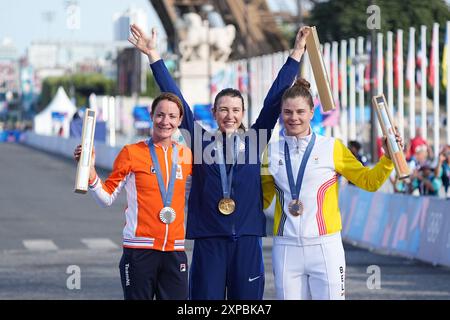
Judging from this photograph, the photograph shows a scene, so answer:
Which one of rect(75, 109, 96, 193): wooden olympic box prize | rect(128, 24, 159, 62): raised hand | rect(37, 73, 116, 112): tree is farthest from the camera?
rect(37, 73, 116, 112): tree

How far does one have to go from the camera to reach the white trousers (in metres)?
8.38

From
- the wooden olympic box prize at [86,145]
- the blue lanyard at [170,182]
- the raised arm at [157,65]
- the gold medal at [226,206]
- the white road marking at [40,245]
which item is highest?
the raised arm at [157,65]

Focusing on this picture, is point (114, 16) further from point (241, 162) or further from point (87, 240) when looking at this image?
point (241, 162)

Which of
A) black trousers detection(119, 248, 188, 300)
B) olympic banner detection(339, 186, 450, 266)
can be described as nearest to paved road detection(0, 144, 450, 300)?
olympic banner detection(339, 186, 450, 266)

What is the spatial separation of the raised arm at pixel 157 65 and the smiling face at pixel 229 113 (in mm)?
323

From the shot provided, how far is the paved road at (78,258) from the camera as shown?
1658 centimetres

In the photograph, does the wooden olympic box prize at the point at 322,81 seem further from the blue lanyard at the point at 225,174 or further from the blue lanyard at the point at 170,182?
the blue lanyard at the point at 170,182

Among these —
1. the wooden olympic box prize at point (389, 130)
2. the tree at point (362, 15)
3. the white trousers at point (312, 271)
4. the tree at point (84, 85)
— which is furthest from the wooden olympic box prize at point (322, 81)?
the tree at point (84, 85)

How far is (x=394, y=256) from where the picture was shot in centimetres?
2209

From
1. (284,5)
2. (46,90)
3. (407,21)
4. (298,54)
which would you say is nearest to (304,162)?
(298,54)

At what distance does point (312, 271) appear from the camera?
27.6ft

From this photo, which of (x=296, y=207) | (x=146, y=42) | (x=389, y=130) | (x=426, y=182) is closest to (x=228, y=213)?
(x=296, y=207)

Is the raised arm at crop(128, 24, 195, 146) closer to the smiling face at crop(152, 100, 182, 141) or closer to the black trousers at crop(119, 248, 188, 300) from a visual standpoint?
the smiling face at crop(152, 100, 182, 141)
